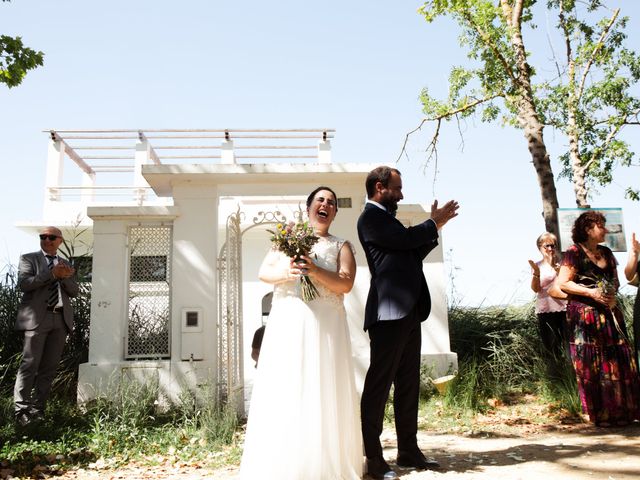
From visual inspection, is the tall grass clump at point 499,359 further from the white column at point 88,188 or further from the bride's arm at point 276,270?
the white column at point 88,188

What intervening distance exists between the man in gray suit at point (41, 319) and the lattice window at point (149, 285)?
4.06 feet

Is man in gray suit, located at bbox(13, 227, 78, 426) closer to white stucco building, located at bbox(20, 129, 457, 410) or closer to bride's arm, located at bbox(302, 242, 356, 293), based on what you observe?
white stucco building, located at bbox(20, 129, 457, 410)

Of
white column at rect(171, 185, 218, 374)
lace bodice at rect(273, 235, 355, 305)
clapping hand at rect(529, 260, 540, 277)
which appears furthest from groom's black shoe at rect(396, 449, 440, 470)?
clapping hand at rect(529, 260, 540, 277)

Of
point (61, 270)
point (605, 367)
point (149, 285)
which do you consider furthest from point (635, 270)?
point (61, 270)

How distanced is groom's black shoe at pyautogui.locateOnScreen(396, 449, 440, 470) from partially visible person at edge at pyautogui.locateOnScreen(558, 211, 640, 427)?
2.24 m

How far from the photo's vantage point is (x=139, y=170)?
1719 cm

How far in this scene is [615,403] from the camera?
18.0 ft

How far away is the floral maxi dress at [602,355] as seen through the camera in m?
5.50

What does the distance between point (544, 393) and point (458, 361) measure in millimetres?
1760

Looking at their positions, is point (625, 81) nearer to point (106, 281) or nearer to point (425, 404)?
point (425, 404)

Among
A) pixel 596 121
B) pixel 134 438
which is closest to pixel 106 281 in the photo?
pixel 134 438

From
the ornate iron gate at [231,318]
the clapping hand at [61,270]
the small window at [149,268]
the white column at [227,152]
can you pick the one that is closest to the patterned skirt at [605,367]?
the ornate iron gate at [231,318]

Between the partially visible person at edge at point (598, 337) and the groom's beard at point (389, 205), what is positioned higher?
the groom's beard at point (389, 205)

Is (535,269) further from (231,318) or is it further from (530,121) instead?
(231,318)
